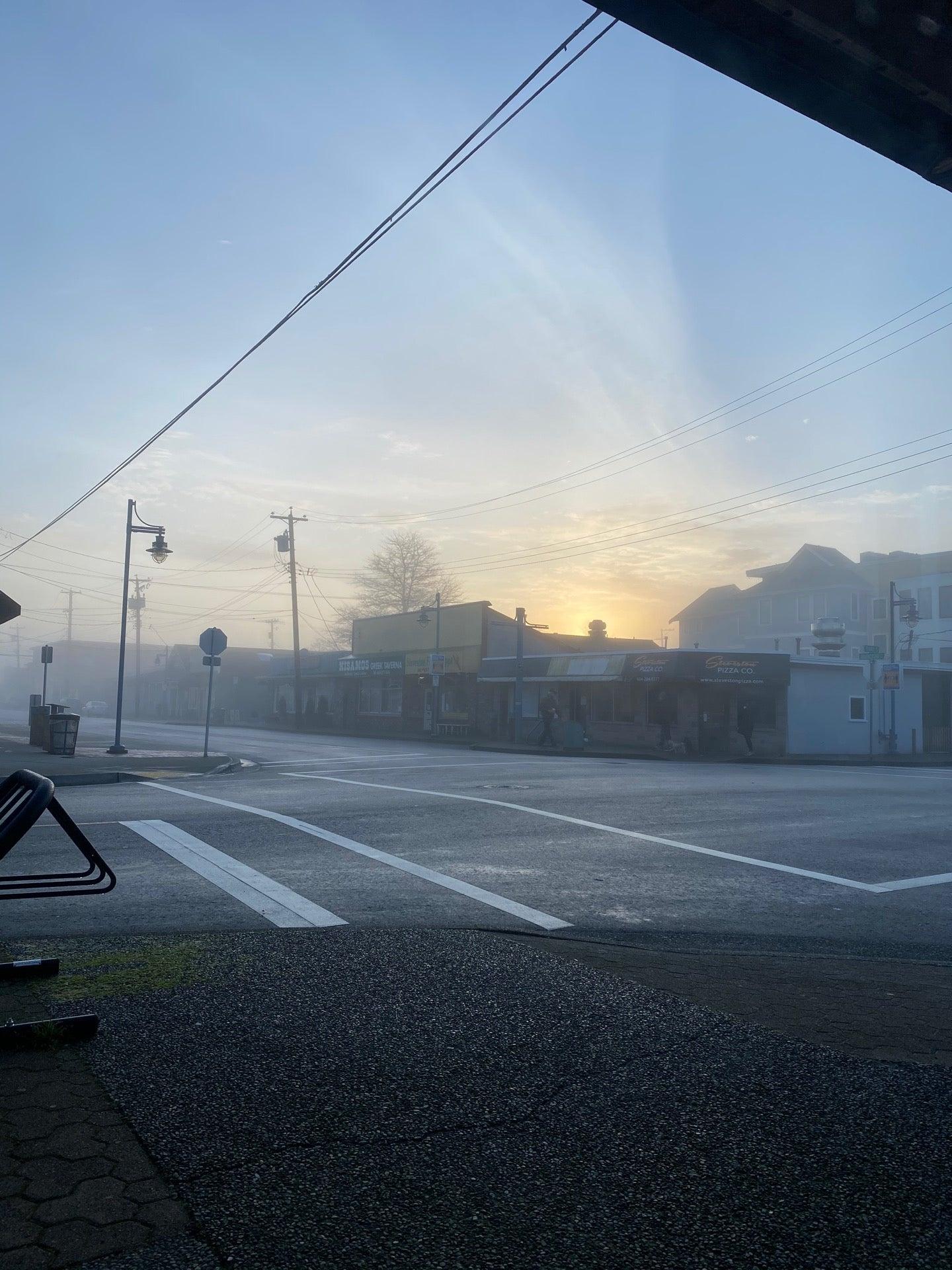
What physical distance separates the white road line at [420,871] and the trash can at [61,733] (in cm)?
1150

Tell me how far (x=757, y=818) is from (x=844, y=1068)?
9701 millimetres

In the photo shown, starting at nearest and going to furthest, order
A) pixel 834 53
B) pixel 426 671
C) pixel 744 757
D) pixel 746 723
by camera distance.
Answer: pixel 834 53
pixel 744 757
pixel 746 723
pixel 426 671

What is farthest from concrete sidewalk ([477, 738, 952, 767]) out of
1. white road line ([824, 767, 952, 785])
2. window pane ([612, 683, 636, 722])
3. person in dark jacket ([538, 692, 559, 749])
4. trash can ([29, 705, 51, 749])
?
trash can ([29, 705, 51, 749])

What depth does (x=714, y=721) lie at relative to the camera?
1423 inches

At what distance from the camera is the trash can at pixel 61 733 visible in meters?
24.1

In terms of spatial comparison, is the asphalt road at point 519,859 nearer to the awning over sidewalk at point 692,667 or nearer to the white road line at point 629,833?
the white road line at point 629,833

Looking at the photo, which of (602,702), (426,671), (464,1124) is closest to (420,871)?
(464,1124)

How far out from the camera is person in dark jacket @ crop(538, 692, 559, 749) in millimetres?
35125

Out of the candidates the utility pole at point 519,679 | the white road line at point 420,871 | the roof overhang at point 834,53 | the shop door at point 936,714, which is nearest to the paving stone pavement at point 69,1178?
the white road line at point 420,871

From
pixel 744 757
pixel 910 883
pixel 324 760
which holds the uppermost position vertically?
pixel 744 757

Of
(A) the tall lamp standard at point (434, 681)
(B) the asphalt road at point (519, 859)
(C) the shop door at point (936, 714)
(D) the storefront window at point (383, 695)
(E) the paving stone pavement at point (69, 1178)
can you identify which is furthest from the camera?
(D) the storefront window at point (383, 695)

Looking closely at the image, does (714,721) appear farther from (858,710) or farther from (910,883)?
(910,883)

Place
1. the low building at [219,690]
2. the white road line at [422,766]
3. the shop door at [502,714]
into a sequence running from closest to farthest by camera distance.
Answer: the white road line at [422,766] → the shop door at [502,714] → the low building at [219,690]

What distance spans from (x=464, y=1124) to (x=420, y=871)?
5608 millimetres
